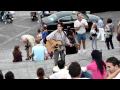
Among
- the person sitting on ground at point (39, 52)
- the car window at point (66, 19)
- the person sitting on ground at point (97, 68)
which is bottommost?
the person sitting on ground at point (97, 68)

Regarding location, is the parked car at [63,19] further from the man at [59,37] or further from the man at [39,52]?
the man at [59,37]

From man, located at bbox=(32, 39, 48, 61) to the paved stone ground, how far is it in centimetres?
25

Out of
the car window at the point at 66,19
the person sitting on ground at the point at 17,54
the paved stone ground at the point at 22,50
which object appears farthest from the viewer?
the car window at the point at 66,19

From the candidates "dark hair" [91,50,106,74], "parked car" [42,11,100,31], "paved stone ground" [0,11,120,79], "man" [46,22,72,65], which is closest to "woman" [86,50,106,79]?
"dark hair" [91,50,106,74]

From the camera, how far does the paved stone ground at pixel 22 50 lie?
35.5 feet

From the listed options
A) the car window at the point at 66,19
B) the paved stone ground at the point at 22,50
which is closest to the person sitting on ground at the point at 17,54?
the paved stone ground at the point at 22,50

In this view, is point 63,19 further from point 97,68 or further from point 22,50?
point 97,68

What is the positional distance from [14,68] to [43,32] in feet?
9.57

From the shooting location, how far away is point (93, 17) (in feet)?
66.1

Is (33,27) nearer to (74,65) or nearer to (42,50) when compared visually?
(42,50)

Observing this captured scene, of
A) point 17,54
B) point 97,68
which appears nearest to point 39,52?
point 17,54

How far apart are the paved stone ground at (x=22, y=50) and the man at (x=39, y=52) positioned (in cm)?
25
